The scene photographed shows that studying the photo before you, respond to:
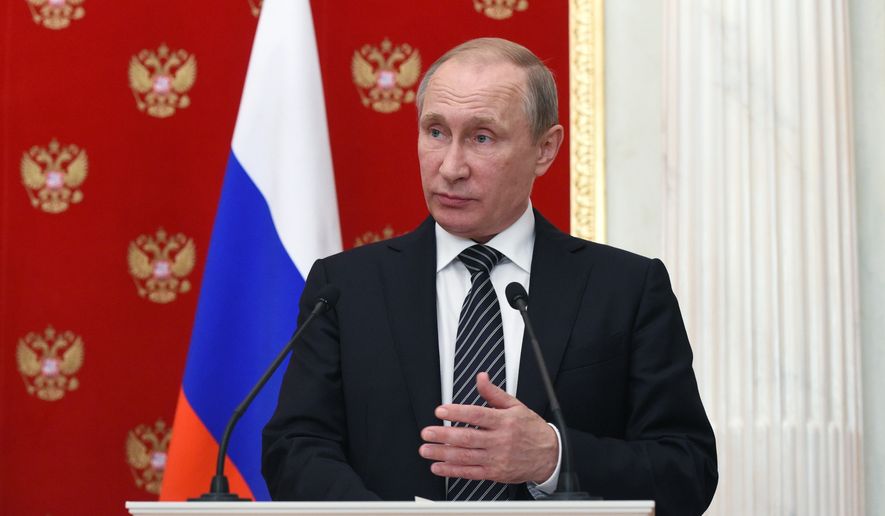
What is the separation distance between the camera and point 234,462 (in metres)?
3.09

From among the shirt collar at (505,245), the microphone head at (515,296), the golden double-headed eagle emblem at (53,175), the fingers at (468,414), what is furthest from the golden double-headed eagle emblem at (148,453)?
the fingers at (468,414)

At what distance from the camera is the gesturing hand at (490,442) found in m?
1.62

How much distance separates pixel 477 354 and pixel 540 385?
12 centimetres

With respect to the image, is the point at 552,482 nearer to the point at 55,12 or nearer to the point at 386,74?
the point at 386,74

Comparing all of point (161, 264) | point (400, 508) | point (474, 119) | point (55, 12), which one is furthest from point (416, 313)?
point (55, 12)

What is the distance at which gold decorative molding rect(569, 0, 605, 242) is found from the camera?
3600 mm

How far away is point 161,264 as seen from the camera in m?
3.63

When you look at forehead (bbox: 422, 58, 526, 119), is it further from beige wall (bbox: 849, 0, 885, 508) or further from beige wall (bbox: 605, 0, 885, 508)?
beige wall (bbox: 849, 0, 885, 508)

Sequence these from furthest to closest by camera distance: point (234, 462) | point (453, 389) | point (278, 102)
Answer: point (278, 102) < point (234, 462) < point (453, 389)

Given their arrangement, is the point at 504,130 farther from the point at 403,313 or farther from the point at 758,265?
the point at 758,265

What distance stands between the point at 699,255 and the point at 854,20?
938mm

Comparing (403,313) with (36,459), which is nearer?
(403,313)

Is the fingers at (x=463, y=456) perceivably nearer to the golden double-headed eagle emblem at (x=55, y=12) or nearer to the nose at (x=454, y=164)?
the nose at (x=454, y=164)

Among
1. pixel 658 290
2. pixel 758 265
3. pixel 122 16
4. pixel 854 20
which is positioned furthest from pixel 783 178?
pixel 122 16
